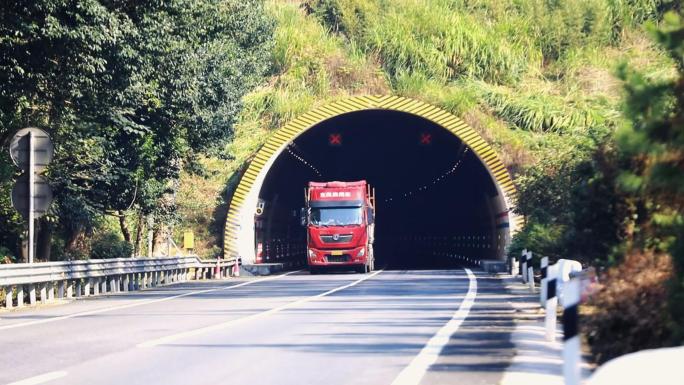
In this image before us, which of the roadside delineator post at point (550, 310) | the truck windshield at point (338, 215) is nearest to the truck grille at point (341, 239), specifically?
the truck windshield at point (338, 215)

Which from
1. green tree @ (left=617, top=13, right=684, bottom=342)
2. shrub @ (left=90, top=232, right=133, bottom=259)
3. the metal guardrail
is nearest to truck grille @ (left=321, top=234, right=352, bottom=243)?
the metal guardrail

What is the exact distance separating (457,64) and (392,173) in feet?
33.8

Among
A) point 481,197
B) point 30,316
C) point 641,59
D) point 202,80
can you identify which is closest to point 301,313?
point 30,316

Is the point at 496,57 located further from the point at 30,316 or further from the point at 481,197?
the point at 30,316

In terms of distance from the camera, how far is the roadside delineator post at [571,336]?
739 cm

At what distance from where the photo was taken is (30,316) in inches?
866

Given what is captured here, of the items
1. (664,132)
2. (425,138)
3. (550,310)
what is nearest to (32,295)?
(550,310)

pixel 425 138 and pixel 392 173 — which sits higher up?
pixel 425 138

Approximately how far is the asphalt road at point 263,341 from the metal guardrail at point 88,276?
947 millimetres

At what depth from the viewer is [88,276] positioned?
99.8 ft

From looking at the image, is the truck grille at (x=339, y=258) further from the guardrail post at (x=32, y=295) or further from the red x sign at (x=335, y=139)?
the guardrail post at (x=32, y=295)

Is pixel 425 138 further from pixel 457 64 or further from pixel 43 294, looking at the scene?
pixel 43 294

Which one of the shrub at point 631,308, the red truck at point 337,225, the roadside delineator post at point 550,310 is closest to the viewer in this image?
the shrub at point 631,308

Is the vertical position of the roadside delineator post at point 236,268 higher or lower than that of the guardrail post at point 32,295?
higher
